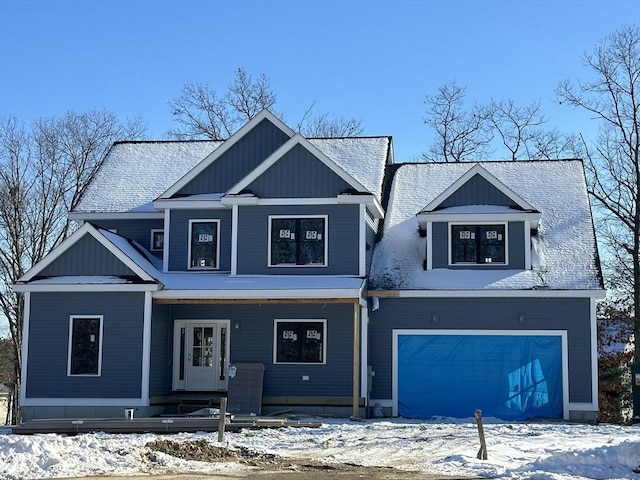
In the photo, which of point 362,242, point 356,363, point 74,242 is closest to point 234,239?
point 362,242

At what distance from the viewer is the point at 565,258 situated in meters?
24.9

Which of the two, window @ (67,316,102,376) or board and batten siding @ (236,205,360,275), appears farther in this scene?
board and batten siding @ (236,205,360,275)

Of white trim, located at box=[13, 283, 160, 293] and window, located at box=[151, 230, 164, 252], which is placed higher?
window, located at box=[151, 230, 164, 252]

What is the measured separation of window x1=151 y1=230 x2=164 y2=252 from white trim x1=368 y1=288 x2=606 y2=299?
6820 millimetres

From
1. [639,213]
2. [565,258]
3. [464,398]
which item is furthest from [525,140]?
[464,398]

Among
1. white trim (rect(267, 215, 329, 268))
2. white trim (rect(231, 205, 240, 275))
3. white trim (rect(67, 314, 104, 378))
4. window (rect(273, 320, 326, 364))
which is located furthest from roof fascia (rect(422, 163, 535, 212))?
white trim (rect(67, 314, 104, 378))

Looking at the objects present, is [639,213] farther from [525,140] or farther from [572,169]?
[525,140]

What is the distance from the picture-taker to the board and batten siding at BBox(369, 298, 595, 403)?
23797 mm

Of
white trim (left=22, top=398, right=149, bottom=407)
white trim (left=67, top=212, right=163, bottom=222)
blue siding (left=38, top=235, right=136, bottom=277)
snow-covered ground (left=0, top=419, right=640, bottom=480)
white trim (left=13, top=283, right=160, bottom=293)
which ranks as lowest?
snow-covered ground (left=0, top=419, right=640, bottom=480)

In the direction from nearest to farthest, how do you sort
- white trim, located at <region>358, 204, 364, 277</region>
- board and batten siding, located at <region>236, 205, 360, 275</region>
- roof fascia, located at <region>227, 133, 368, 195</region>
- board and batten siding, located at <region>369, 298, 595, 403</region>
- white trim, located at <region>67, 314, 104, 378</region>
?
white trim, located at <region>67, 314, 104, 378</region> < board and batten siding, located at <region>369, 298, 595, 403</region> < white trim, located at <region>358, 204, 364, 277</region> < board and batten siding, located at <region>236, 205, 360, 275</region> < roof fascia, located at <region>227, 133, 368, 195</region>

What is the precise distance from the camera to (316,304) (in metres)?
24.7

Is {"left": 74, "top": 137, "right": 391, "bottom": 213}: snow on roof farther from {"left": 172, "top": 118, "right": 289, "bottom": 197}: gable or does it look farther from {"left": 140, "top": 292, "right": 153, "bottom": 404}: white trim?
{"left": 140, "top": 292, "right": 153, "bottom": 404}: white trim

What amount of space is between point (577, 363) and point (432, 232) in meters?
5.11

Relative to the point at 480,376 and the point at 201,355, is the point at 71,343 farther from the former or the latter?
the point at 480,376
